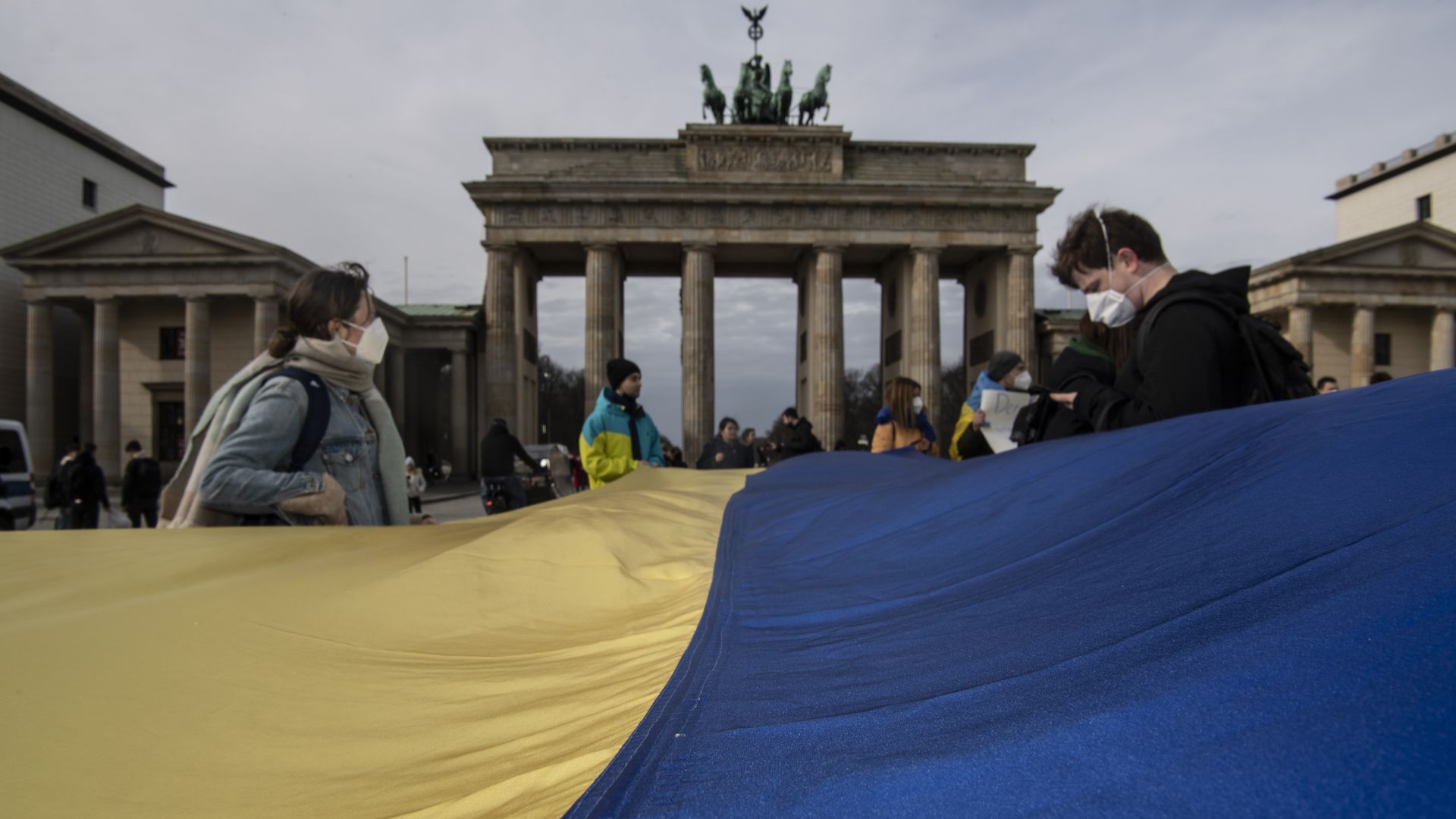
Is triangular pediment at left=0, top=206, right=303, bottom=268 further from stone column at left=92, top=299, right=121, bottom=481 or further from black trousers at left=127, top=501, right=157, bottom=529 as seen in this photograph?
black trousers at left=127, top=501, right=157, bottom=529

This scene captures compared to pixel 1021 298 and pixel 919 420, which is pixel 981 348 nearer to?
pixel 1021 298

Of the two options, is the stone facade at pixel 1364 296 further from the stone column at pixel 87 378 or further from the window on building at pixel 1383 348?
the stone column at pixel 87 378

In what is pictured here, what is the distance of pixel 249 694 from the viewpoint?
1.29 metres

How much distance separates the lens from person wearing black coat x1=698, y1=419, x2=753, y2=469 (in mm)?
9586

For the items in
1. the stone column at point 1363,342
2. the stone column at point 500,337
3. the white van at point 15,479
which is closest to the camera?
the white van at point 15,479

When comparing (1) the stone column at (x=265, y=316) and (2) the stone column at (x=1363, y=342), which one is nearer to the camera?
(1) the stone column at (x=265, y=316)

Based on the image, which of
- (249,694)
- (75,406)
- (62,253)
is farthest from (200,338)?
(249,694)

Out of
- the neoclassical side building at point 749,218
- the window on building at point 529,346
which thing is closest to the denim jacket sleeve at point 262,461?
the neoclassical side building at point 749,218

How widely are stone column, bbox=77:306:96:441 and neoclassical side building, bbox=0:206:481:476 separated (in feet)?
0.15

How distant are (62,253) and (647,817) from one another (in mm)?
38150

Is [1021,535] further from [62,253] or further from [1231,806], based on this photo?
[62,253]

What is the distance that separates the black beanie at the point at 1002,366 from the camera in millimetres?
5387

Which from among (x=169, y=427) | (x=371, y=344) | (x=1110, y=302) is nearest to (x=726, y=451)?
(x=371, y=344)

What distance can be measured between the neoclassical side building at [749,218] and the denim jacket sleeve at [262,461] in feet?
94.7
